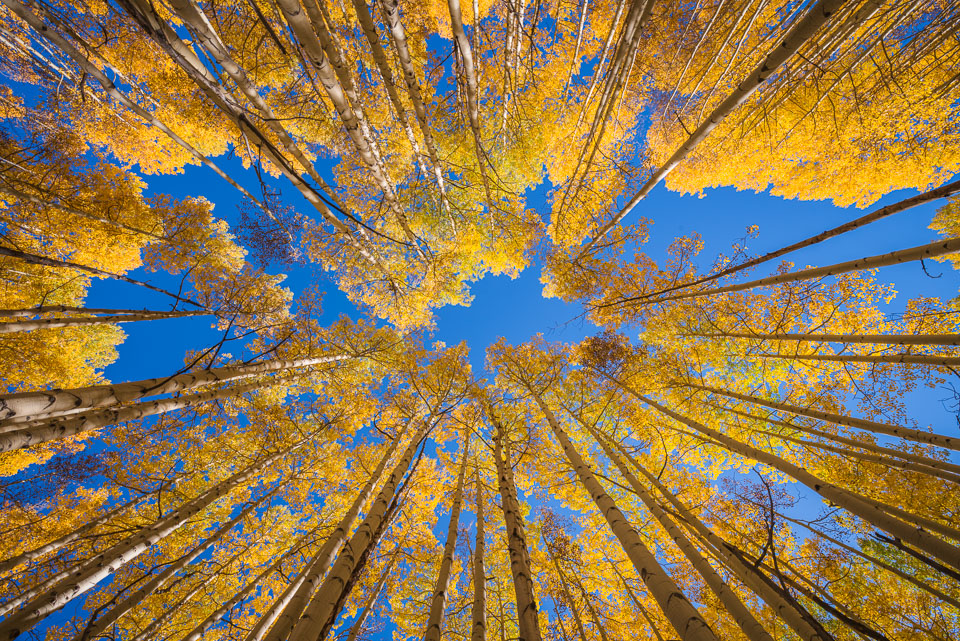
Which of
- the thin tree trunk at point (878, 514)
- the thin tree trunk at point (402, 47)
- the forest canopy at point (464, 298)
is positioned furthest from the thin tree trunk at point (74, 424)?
the thin tree trunk at point (878, 514)

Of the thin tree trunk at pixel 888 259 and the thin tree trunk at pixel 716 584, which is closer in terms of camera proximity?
the thin tree trunk at pixel 716 584

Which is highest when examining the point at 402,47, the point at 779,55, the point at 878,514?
the point at 402,47

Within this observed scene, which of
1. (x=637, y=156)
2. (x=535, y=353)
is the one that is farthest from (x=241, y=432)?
(x=637, y=156)

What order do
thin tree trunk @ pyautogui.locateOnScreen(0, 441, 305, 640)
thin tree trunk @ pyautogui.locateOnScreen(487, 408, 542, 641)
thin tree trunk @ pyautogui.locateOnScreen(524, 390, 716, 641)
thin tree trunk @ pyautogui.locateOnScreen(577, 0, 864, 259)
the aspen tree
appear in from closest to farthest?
thin tree trunk @ pyautogui.locateOnScreen(524, 390, 716, 641) < thin tree trunk @ pyautogui.locateOnScreen(577, 0, 864, 259) < thin tree trunk @ pyautogui.locateOnScreen(487, 408, 542, 641) < the aspen tree < thin tree trunk @ pyautogui.locateOnScreen(0, 441, 305, 640)

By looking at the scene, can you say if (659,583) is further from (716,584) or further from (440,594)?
(440,594)

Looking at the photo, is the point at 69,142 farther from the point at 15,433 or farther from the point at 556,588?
the point at 556,588

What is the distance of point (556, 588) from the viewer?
7.44 m

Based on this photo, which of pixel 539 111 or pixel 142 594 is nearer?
pixel 142 594

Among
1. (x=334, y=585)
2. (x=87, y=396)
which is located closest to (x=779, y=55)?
(x=334, y=585)

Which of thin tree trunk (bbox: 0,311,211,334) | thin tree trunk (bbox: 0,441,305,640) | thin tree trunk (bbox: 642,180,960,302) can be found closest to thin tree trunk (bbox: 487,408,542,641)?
thin tree trunk (bbox: 642,180,960,302)

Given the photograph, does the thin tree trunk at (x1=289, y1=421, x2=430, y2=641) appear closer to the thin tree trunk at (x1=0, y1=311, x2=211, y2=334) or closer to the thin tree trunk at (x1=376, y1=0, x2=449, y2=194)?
the thin tree trunk at (x1=0, y1=311, x2=211, y2=334)

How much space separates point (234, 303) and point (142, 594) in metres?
6.42

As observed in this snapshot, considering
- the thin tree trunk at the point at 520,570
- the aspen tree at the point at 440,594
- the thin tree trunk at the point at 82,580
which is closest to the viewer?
the thin tree trunk at the point at 520,570

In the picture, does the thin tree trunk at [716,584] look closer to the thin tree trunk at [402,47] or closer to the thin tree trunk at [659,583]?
the thin tree trunk at [659,583]
